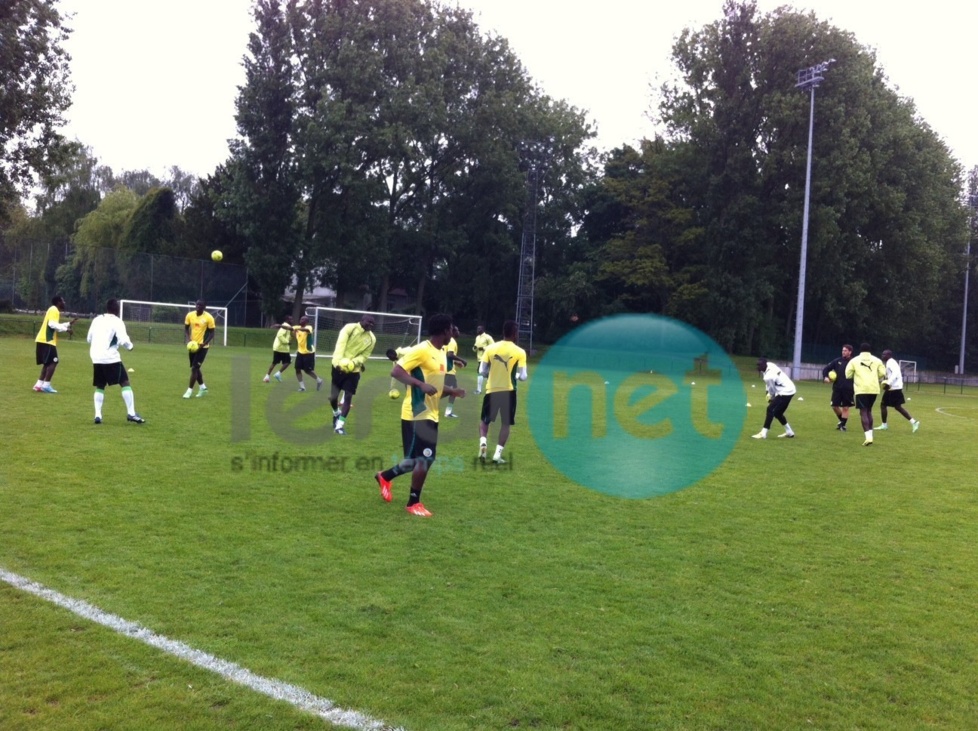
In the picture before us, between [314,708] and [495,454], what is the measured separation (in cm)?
762

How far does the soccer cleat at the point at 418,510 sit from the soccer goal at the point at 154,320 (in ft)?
104

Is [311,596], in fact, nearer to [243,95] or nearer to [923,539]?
[923,539]

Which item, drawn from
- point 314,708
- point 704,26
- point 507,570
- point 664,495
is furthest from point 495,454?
point 704,26

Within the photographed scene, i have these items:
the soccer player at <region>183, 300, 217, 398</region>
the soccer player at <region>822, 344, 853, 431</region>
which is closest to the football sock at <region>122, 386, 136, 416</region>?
the soccer player at <region>183, 300, 217, 398</region>

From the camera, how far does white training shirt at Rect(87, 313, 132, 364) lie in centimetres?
1126

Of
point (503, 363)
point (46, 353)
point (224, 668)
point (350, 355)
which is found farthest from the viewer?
point (46, 353)

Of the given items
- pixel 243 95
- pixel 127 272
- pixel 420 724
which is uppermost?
pixel 243 95

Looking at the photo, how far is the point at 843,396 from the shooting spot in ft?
55.6

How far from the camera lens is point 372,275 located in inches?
1868

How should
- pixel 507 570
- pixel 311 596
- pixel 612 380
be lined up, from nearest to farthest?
pixel 311 596 → pixel 507 570 → pixel 612 380

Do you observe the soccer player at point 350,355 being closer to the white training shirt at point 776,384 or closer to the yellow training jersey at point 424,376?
the yellow training jersey at point 424,376

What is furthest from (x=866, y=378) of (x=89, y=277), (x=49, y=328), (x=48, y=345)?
(x=89, y=277)

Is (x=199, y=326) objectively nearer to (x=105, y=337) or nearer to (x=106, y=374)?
(x=106, y=374)

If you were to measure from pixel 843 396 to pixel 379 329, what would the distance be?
76.8ft
